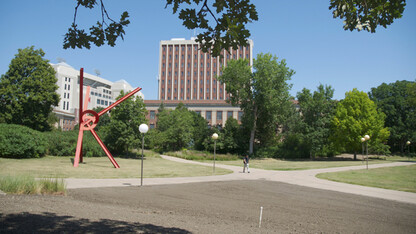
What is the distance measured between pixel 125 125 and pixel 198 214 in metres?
27.8

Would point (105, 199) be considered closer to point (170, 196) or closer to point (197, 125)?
point (170, 196)

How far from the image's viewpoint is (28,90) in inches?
1357

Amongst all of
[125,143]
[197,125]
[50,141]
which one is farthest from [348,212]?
[197,125]

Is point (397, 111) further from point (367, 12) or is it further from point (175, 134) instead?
point (367, 12)

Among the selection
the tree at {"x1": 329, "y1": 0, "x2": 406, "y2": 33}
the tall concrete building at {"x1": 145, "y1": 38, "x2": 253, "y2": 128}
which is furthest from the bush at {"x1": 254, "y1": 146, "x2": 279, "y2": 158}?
the tall concrete building at {"x1": 145, "y1": 38, "x2": 253, "y2": 128}

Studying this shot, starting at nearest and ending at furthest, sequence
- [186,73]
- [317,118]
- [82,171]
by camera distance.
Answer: [82,171] → [317,118] → [186,73]

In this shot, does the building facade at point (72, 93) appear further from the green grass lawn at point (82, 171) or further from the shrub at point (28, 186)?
the shrub at point (28, 186)

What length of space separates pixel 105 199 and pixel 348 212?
7.82m

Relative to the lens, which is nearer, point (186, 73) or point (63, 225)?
point (63, 225)

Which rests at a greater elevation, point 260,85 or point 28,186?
point 260,85

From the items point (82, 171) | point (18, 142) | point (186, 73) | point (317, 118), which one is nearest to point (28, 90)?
point (18, 142)

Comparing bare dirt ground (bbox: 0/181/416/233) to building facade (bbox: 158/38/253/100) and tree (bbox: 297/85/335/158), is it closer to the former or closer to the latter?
tree (bbox: 297/85/335/158)

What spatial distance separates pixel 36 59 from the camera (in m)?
36.1

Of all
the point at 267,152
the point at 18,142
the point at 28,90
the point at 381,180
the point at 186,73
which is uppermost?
the point at 186,73
